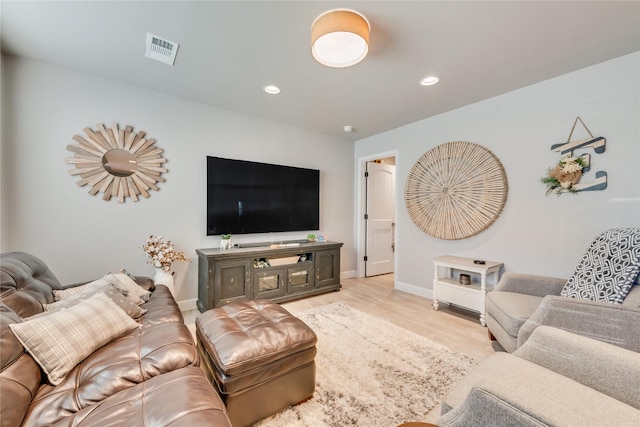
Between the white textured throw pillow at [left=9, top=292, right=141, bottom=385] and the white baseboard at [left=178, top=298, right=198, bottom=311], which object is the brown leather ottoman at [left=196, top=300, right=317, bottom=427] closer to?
the white textured throw pillow at [left=9, top=292, right=141, bottom=385]

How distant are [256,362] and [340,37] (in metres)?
2.10

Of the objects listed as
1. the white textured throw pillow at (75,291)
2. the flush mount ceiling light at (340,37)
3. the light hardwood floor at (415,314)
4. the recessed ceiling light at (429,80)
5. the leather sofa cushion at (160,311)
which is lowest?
the light hardwood floor at (415,314)

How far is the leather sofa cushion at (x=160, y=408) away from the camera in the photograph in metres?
0.84

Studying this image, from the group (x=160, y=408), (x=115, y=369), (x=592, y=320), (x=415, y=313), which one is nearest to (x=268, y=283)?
(x=415, y=313)

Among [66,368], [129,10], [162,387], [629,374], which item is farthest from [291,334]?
[129,10]

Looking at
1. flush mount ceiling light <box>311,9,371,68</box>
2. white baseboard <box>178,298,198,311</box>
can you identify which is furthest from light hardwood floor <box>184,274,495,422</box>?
flush mount ceiling light <box>311,9,371,68</box>

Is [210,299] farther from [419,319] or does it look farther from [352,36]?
[352,36]

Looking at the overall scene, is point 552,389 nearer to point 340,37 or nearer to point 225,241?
point 340,37

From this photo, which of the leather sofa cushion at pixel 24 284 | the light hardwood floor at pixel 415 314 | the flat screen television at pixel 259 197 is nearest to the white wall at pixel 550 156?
the light hardwood floor at pixel 415 314

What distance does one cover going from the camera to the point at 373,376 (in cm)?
176

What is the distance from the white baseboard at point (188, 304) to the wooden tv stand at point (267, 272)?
3.6 inches

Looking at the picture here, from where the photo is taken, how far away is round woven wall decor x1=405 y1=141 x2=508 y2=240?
9.26 feet

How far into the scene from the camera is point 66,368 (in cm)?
107

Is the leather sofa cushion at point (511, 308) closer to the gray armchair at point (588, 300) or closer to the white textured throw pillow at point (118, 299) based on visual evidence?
the gray armchair at point (588, 300)
